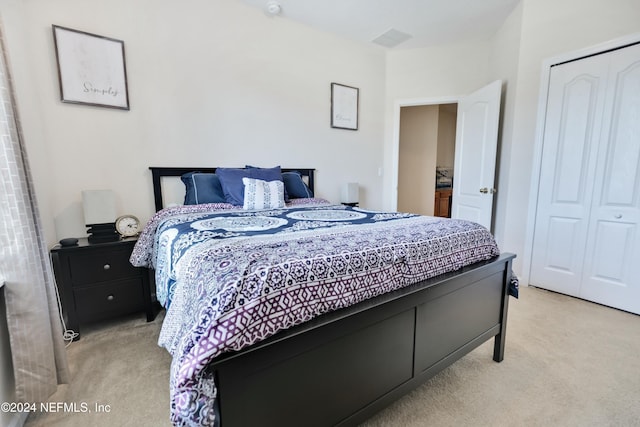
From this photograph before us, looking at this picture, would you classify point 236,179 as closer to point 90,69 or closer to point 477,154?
point 90,69

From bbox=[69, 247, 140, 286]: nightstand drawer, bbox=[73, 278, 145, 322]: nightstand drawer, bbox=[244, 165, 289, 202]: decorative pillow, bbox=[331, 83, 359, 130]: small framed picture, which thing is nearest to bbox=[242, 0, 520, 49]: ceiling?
bbox=[331, 83, 359, 130]: small framed picture

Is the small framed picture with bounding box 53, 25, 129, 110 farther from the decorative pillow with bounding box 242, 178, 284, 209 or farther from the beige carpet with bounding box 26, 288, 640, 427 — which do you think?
the beige carpet with bounding box 26, 288, 640, 427

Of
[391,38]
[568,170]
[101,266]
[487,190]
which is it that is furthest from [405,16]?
[101,266]

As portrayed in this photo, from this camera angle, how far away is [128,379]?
5.32 ft

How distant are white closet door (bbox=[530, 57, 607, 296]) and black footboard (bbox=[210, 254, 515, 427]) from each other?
5.35ft

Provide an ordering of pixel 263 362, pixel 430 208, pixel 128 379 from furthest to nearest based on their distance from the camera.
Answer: pixel 430 208
pixel 128 379
pixel 263 362

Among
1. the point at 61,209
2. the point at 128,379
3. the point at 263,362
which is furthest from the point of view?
the point at 61,209

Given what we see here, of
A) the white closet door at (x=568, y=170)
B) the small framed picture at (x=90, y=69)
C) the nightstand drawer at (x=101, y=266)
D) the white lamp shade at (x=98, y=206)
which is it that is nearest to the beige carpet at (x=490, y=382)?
the nightstand drawer at (x=101, y=266)

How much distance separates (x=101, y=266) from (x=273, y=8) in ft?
8.95

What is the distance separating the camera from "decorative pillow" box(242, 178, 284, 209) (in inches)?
94.8

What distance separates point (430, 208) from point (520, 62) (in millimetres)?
3045

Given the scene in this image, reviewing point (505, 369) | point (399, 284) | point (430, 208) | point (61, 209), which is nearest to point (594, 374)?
point (505, 369)

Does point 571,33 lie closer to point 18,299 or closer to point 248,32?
point 248,32

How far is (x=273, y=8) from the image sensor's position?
2854 millimetres
